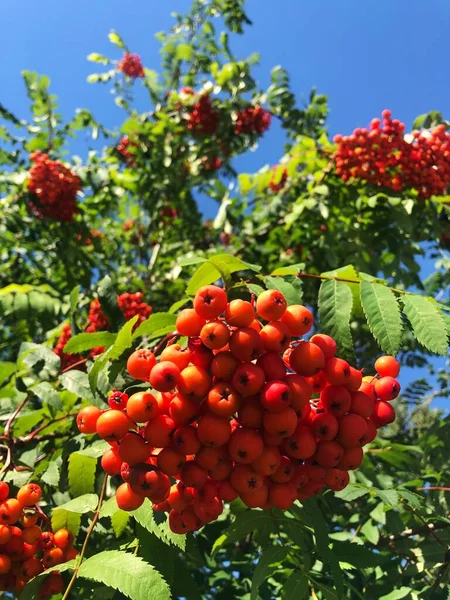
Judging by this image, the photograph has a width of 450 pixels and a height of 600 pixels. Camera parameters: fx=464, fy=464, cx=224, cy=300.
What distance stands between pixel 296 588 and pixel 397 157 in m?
3.95

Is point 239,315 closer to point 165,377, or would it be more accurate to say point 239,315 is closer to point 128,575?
point 165,377

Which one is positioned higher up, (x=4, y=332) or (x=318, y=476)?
(x=4, y=332)

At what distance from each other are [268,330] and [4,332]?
507 cm

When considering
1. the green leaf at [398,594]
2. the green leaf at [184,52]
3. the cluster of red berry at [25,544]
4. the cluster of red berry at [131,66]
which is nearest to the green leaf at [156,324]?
the cluster of red berry at [25,544]

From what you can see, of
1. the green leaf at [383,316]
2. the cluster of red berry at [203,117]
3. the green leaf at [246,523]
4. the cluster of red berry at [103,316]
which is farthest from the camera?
the cluster of red berry at [203,117]

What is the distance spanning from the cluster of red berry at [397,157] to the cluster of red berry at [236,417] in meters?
3.48

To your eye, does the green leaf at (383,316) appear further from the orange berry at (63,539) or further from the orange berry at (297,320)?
the orange berry at (63,539)

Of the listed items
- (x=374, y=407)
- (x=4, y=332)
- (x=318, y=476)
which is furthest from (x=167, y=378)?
(x=4, y=332)

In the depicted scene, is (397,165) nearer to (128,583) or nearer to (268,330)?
(268,330)

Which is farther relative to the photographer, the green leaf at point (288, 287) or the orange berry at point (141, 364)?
the green leaf at point (288, 287)

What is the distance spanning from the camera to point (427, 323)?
169cm

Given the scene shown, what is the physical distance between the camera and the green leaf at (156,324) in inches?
70.9

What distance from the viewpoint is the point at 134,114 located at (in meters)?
7.14

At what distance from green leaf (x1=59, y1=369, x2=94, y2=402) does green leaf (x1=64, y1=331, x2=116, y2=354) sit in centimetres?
28
